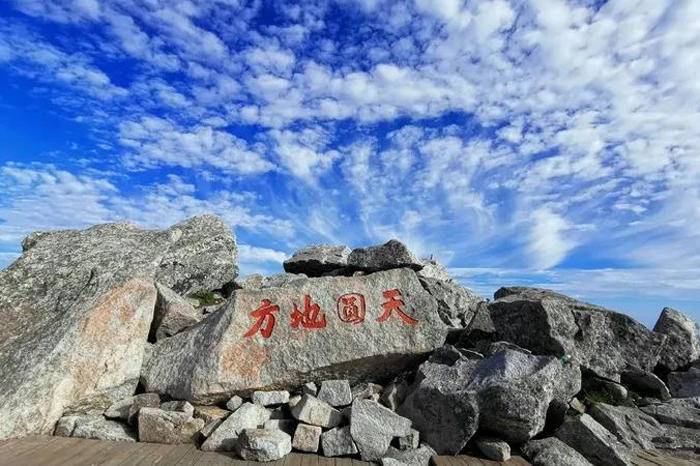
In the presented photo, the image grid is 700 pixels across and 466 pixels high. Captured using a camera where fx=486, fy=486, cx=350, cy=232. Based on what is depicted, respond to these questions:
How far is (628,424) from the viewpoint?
394 inches

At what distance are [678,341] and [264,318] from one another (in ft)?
36.0

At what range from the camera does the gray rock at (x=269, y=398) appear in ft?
32.2

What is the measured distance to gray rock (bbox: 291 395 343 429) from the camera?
8977mm

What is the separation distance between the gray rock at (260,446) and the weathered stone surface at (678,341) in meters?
10.6

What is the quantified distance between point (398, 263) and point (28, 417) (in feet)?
31.7

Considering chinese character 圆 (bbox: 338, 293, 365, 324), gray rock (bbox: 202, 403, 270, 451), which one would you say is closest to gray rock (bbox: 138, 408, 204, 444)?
gray rock (bbox: 202, 403, 270, 451)

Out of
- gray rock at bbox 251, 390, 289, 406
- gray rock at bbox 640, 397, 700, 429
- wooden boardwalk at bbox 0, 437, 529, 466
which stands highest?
gray rock at bbox 640, 397, 700, 429

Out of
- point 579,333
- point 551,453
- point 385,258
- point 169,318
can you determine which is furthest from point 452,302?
point 169,318

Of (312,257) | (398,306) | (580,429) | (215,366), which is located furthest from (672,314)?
(215,366)

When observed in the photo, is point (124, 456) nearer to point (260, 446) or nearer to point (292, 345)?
point (260, 446)

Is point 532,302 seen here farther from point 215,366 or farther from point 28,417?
point 28,417

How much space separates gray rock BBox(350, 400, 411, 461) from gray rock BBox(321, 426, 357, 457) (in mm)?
108

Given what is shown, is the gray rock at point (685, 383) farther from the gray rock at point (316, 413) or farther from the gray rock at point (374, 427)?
the gray rock at point (316, 413)

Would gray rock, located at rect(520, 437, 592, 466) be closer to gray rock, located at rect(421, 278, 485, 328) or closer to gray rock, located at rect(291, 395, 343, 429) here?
gray rock, located at rect(291, 395, 343, 429)
